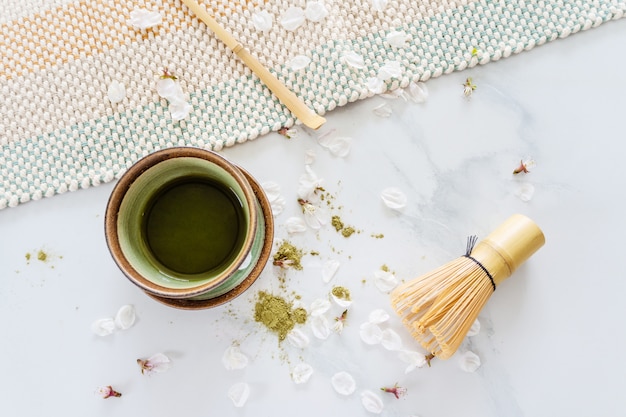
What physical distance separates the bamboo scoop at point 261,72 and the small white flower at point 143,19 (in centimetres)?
4

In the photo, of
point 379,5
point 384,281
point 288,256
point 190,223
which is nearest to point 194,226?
point 190,223

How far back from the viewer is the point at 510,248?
0.68 m

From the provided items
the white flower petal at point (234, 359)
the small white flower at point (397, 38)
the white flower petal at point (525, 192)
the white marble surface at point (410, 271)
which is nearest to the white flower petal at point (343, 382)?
the white marble surface at point (410, 271)

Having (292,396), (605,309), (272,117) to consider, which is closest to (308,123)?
(272,117)

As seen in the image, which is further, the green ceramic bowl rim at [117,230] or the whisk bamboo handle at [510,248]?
the whisk bamboo handle at [510,248]

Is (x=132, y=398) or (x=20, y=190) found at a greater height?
(x=20, y=190)

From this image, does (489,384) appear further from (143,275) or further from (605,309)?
(143,275)

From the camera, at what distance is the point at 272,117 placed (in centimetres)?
72

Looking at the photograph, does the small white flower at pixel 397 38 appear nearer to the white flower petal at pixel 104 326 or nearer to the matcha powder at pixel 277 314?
the matcha powder at pixel 277 314

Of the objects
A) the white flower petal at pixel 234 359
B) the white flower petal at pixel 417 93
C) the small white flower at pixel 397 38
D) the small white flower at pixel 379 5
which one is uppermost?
the small white flower at pixel 379 5

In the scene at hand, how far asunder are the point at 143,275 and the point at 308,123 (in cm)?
27

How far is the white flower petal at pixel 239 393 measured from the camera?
2.33 feet

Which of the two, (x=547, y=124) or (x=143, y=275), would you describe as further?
(x=547, y=124)

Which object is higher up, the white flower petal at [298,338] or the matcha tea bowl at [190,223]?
the matcha tea bowl at [190,223]
